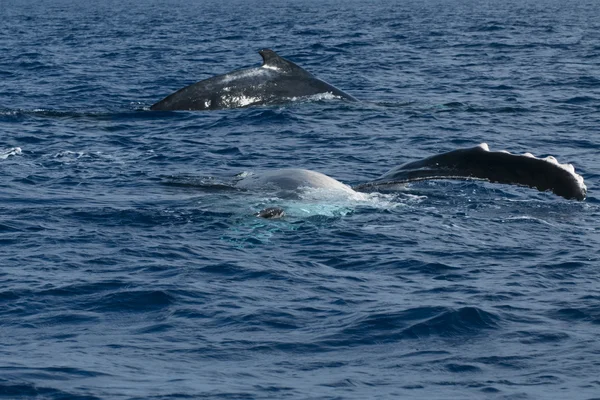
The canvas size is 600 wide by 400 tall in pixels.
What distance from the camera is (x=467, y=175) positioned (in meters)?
15.5

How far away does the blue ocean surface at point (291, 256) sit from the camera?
10562 millimetres

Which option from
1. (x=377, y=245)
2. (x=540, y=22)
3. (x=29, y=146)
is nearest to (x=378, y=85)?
(x=29, y=146)

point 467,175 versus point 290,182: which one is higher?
point 467,175

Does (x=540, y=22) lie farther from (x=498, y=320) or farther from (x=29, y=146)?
(x=498, y=320)

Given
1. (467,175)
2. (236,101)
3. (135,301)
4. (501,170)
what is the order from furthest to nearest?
1. (236,101)
2. (467,175)
3. (501,170)
4. (135,301)

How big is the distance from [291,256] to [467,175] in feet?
9.64

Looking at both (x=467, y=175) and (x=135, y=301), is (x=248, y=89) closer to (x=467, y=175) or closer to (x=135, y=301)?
(x=467, y=175)

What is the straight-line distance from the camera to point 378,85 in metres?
32.0

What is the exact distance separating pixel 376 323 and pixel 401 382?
1.63 metres

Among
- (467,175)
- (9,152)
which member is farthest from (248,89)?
(467,175)

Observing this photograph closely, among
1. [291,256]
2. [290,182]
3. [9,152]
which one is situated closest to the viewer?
[291,256]

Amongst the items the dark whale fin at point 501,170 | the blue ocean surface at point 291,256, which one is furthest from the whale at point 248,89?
the dark whale fin at point 501,170

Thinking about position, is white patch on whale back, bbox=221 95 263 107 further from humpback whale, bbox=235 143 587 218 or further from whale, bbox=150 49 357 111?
humpback whale, bbox=235 143 587 218

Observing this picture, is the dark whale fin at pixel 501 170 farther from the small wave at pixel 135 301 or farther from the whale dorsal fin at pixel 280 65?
the whale dorsal fin at pixel 280 65
